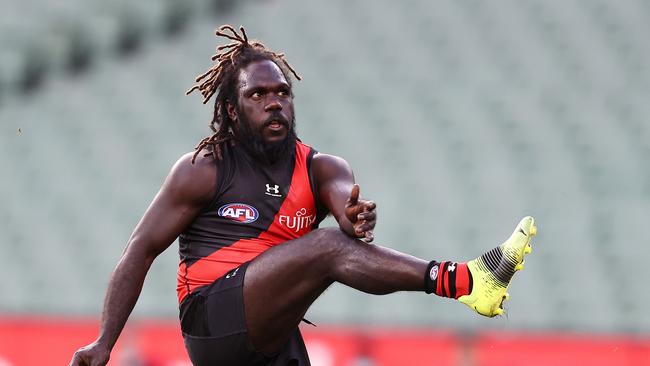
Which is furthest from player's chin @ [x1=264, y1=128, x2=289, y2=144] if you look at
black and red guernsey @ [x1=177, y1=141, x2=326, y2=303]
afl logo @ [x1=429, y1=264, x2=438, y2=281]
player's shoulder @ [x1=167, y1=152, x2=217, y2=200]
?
afl logo @ [x1=429, y1=264, x2=438, y2=281]

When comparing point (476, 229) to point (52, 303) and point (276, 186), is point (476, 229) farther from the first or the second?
point (276, 186)

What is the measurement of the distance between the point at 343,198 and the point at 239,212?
465 millimetres

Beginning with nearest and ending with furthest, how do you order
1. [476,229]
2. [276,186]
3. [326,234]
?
[326,234] < [276,186] < [476,229]

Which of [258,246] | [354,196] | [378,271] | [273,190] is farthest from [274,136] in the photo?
[378,271]

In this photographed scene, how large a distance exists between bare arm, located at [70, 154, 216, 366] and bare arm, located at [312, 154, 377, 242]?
1.71 feet

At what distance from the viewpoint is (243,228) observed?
17.6ft

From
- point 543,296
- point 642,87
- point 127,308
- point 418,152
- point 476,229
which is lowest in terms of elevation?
point 127,308

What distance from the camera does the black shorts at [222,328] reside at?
5.28 metres

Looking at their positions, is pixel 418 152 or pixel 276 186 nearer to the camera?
pixel 276 186

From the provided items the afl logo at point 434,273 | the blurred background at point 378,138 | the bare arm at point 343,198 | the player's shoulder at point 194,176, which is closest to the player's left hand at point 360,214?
the bare arm at point 343,198

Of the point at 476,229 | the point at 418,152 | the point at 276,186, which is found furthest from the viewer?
the point at 418,152

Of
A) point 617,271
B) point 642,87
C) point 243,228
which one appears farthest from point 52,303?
point 243,228

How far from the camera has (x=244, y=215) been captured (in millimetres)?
5359

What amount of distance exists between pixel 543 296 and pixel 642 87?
3246 millimetres
